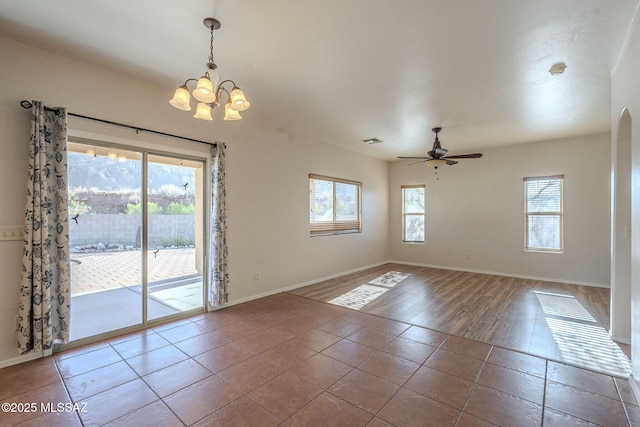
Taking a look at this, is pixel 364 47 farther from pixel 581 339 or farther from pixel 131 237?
pixel 581 339

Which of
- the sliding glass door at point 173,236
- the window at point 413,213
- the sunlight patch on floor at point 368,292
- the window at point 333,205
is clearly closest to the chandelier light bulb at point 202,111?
the sliding glass door at point 173,236

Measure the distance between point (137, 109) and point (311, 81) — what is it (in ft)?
6.72

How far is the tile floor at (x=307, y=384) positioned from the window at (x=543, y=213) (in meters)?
4.15

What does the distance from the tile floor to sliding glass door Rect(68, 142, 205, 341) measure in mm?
497

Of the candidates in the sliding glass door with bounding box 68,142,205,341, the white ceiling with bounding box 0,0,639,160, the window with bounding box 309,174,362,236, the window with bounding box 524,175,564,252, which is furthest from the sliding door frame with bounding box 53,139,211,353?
the window with bounding box 524,175,564,252

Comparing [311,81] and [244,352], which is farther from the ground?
[311,81]

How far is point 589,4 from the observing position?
2049 mm

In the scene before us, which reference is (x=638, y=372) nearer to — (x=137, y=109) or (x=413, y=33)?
(x=413, y=33)

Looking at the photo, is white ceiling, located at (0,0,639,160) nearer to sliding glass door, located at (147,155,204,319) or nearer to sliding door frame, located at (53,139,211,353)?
sliding door frame, located at (53,139,211,353)

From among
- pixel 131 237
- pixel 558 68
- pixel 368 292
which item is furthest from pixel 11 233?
pixel 558 68

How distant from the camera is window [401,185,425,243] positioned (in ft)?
24.9

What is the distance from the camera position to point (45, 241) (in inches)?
104

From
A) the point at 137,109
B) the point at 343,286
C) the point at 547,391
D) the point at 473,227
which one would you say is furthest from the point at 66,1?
the point at 473,227

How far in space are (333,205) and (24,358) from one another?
4957 millimetres
